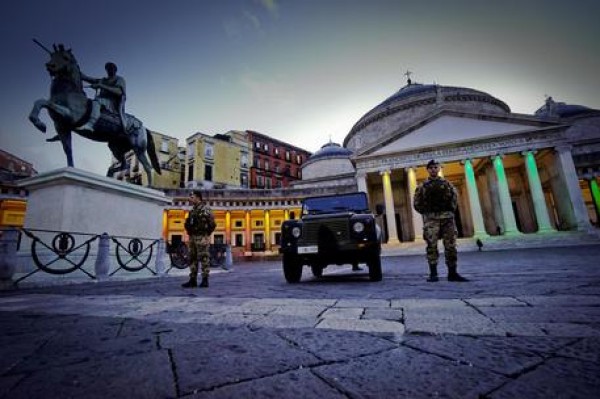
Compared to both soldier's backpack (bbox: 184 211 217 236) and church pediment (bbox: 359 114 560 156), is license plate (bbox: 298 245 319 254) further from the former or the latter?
church pediment (bbox: 359 114 560 156)

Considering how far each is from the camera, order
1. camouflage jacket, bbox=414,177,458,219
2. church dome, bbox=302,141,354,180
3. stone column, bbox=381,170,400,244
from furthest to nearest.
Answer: church dome, bbox=302,141,354,180 → stone column, bbox=381,170,400,244 → camouflage jacket, bbox=414,177,458,219

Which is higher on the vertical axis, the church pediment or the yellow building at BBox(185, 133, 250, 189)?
the yellow building at BBox(185, 133, 250, 189)

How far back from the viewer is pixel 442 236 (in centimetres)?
484

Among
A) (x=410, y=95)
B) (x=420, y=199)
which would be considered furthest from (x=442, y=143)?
(x=420, y=199)

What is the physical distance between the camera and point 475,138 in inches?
844

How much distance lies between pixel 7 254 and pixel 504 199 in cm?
2612

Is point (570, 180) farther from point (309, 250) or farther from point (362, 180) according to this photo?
point (309, 250)

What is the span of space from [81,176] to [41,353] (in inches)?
272

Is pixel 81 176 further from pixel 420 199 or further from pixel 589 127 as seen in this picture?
pixel 589 127

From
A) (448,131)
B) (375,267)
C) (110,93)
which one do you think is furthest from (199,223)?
(448,131)

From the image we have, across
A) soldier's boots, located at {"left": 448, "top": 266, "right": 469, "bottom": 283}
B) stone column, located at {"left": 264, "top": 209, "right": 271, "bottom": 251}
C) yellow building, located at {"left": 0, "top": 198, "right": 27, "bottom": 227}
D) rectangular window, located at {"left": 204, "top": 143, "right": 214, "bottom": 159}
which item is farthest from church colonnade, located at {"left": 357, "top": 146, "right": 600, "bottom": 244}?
yellow building, located at {"left": 0, "top": 198, "right": 27, "bottom": 227}

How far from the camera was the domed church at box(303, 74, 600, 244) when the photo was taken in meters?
19.9

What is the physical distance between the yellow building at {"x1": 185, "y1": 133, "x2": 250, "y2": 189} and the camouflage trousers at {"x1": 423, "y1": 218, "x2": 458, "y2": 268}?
34578 millimetres

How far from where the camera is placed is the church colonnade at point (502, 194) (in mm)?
19562
